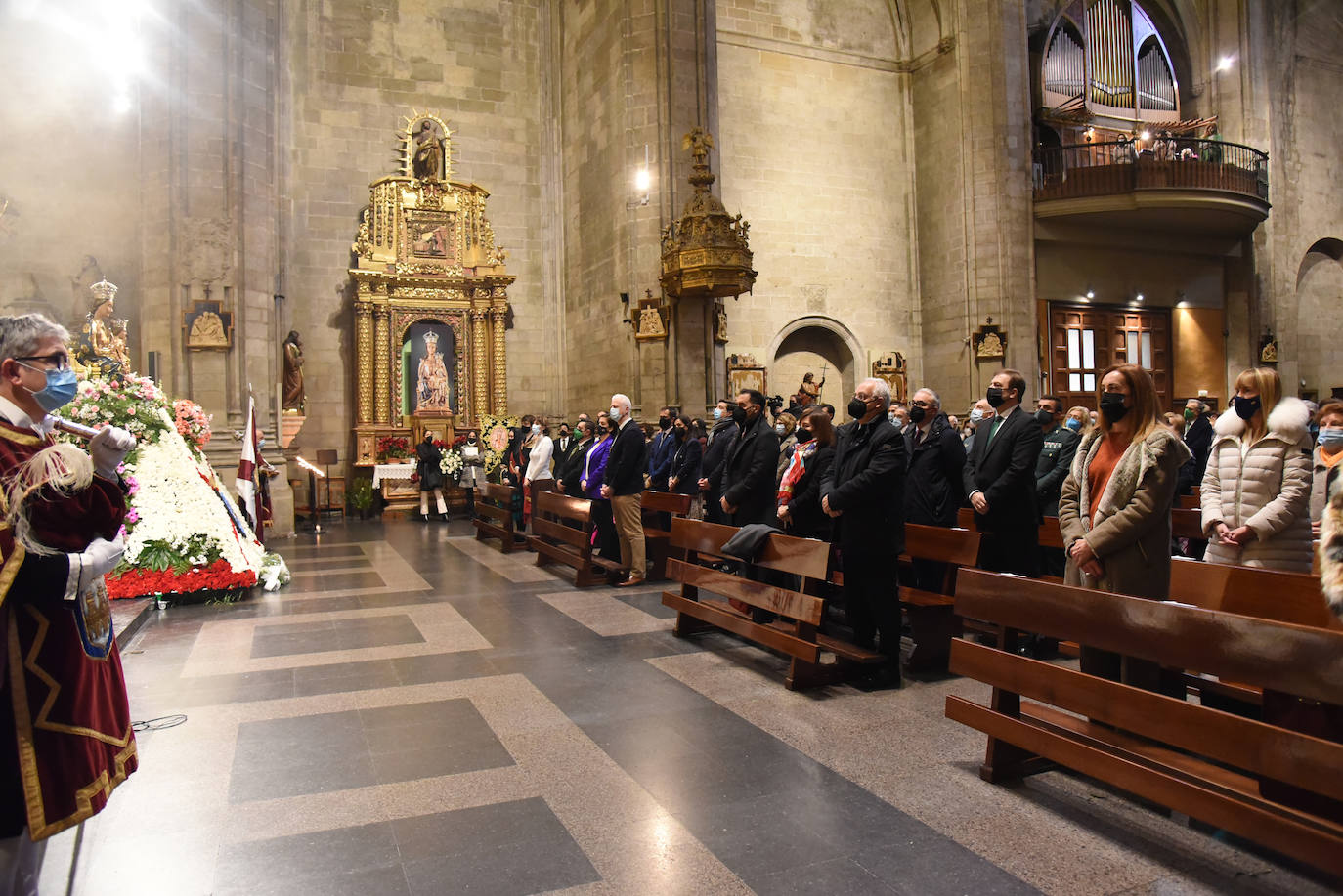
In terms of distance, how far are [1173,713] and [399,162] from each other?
16249 mm

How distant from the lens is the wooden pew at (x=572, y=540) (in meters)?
8.16

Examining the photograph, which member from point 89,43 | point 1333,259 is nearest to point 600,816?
point 89,43

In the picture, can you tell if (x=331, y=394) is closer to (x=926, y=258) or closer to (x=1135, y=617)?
(x=926, y=258)

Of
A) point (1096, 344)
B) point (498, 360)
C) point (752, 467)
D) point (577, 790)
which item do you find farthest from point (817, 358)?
point (577, 790)

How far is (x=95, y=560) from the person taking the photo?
237cm

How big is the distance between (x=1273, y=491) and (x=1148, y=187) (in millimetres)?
14147

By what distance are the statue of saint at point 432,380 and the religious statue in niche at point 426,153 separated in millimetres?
2931

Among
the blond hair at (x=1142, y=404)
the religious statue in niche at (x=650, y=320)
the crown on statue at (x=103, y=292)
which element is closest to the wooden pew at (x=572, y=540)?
the religious statue in niche at (x=650, y=320)

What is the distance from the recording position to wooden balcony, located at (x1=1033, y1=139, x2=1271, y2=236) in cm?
1636

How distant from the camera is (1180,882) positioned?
2.77 metres

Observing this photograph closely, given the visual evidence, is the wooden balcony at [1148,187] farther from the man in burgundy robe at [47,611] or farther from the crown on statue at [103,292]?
the man in burgundy robe at [47,611]

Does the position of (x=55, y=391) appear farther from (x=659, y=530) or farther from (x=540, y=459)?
(x=540, y=459)

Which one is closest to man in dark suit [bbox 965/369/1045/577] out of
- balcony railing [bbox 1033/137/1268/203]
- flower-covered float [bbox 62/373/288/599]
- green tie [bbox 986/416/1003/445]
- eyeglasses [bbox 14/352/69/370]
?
green tie [bbox 986/416/1003/445]

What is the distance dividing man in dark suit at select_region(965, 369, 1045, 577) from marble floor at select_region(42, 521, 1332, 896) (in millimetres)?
1155
